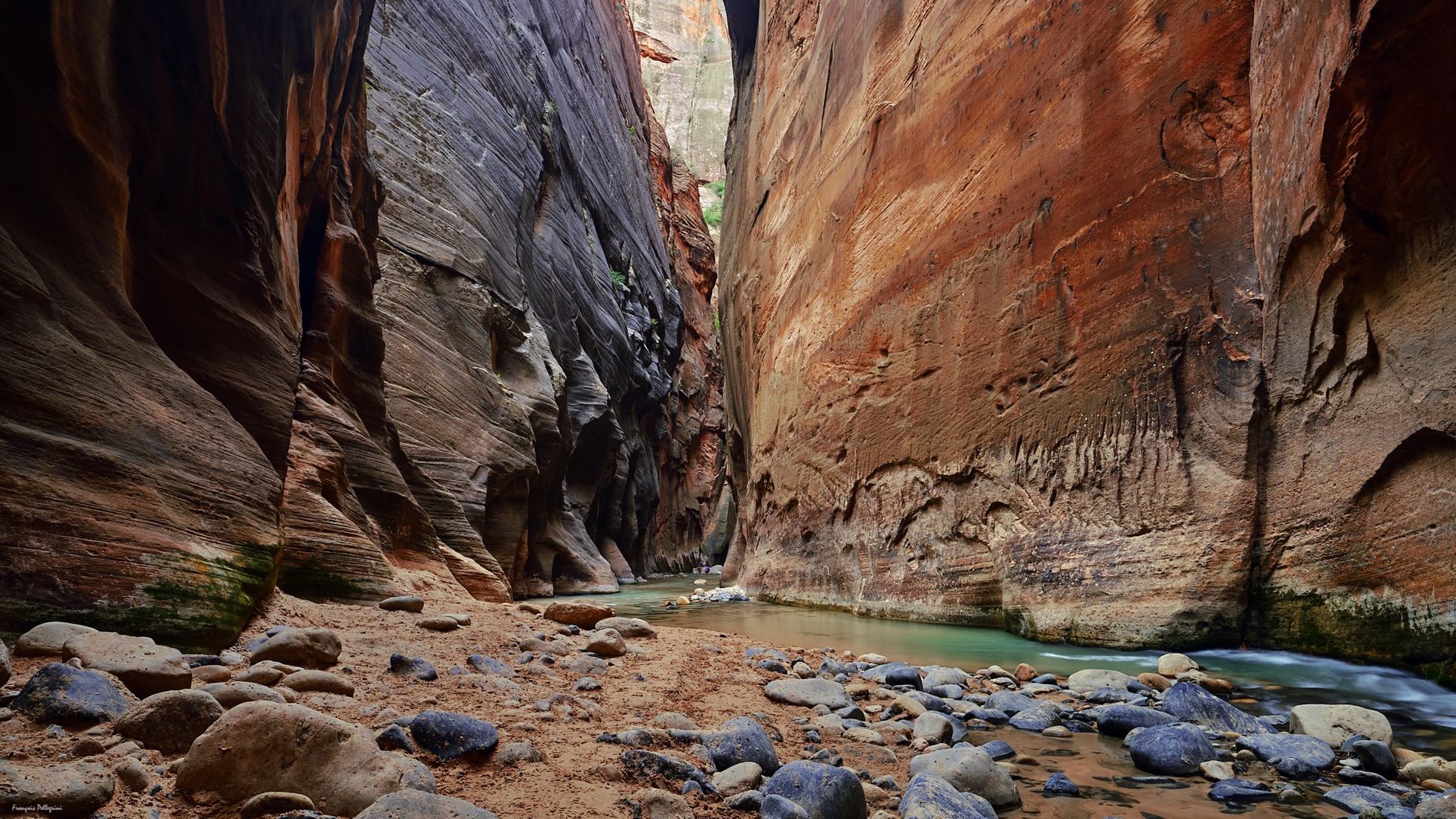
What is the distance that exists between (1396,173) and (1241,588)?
111 inches

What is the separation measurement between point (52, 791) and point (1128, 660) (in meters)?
5.67

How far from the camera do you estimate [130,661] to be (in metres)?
2.17

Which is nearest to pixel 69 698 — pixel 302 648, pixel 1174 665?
pixel 302 648

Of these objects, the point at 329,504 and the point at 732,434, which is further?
the point at 732,434

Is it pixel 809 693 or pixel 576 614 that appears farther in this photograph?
pixel 576 614

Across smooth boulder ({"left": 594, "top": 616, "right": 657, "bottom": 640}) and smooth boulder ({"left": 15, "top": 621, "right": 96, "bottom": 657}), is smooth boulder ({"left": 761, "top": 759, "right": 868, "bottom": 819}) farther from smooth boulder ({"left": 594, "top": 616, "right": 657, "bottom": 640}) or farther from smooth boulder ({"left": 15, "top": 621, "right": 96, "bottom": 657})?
smooth boulder ({"left": 594, "top": 616, "right": 657, "bottom": 640})

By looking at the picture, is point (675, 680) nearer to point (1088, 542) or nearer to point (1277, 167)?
point (1088, 542)

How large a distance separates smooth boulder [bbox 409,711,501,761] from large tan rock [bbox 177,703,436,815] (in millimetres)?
272

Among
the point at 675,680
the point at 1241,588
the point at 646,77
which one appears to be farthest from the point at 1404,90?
the point at 646,77

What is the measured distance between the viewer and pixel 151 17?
12.1 feet

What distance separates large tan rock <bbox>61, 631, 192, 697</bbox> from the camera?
6.98 ft

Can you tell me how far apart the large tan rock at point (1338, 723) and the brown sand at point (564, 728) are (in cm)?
56

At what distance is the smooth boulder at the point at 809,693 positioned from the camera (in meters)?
3.64

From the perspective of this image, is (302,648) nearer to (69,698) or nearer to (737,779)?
(69,698)
